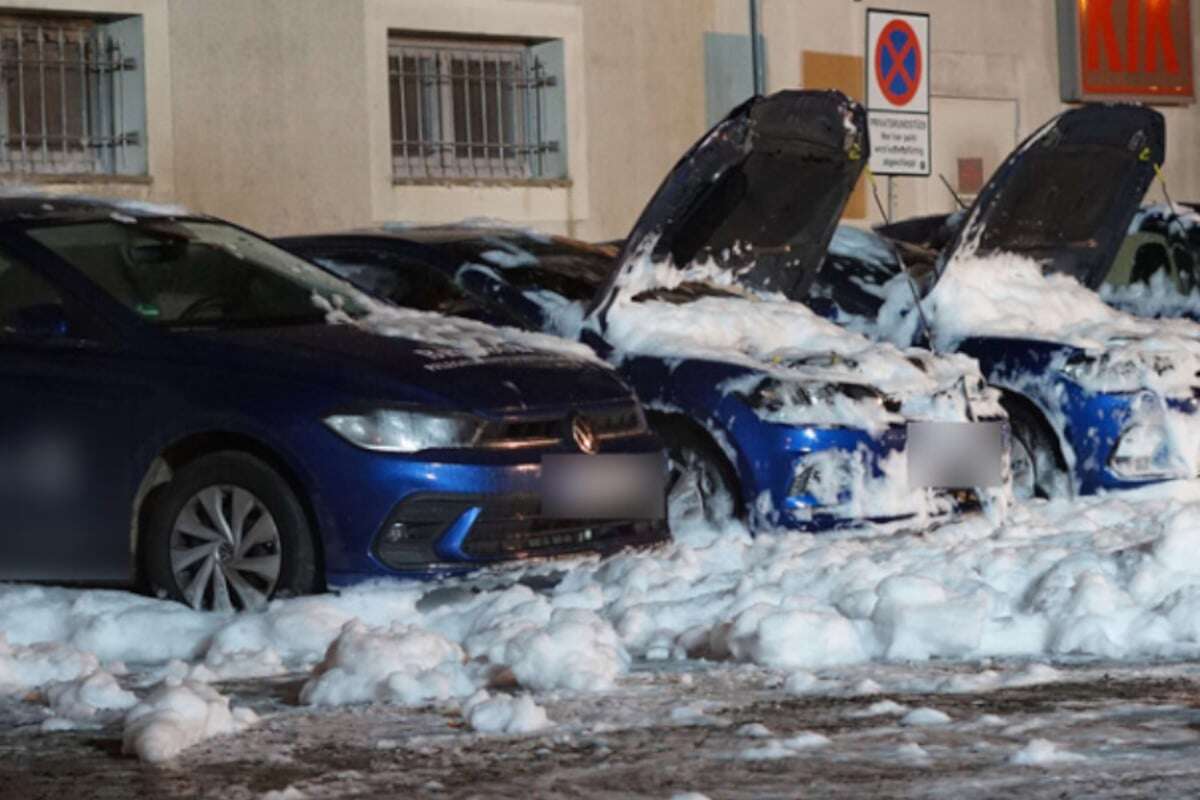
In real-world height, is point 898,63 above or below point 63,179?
above

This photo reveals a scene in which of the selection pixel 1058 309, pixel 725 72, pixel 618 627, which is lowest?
pixel 618 627

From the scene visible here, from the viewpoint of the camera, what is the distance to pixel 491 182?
1784 centimetres

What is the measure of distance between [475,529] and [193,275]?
165cm

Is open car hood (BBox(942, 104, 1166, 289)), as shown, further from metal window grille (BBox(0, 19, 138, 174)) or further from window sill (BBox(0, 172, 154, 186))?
metal window grille (BBox(0, 19, 138, 174))

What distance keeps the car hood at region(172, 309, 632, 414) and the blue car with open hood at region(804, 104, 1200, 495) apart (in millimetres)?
3039

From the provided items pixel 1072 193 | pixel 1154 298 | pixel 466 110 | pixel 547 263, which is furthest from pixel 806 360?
pixel 466 110

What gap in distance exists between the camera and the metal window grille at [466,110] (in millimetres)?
17578

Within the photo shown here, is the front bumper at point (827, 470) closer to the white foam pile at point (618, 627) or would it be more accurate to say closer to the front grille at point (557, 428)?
the white foam pile at point (618, 627)

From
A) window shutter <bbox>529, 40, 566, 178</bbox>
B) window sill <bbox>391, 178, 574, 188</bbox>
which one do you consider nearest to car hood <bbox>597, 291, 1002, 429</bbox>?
window sill <bbox>391, 178, 574, 188</bbox>

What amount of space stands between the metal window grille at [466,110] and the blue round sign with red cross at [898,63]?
102 inches

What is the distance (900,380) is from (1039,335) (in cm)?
164

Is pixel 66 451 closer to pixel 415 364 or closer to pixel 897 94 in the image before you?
pixel 415 364

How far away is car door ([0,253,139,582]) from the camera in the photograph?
8680 millimetres

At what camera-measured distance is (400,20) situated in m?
17.2
